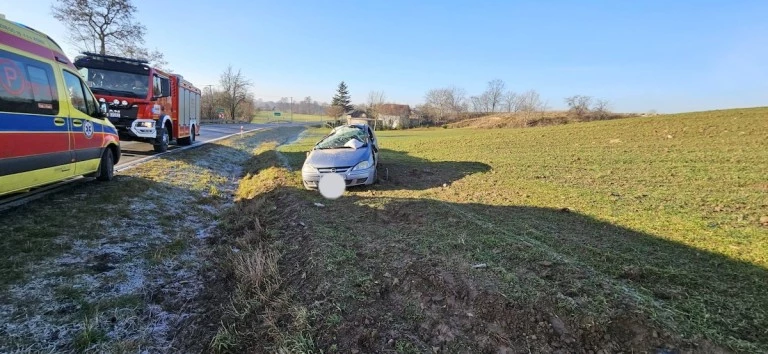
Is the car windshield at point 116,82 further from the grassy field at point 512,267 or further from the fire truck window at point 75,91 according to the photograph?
the grassy field at point 512,267

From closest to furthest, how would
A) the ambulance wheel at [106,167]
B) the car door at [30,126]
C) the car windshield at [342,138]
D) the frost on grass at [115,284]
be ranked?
the frost on grass at [115,284], the car door at [30,126], the ambulance wheel at [106,167], the car windshield at [342,138]

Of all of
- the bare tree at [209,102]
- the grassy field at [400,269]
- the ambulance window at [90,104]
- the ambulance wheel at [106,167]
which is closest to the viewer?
the grassy field at [400,269]

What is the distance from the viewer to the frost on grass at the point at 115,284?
10.4 feet

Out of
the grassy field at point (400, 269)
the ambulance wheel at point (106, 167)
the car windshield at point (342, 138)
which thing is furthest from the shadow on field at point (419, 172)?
the ambulance wheel at point (106, 167)

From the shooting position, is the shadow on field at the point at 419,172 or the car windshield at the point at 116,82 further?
the car windshield at the point at 116,82

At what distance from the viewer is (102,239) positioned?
5133 millimetres

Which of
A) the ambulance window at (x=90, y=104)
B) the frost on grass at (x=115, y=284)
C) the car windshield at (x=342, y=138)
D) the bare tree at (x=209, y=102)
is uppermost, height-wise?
the bare tree at (x=209, y=102)

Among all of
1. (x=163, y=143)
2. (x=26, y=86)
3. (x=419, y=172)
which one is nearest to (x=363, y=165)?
(x=419, y=172)

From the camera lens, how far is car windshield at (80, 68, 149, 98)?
1187cm

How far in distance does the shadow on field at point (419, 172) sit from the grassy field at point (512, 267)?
1.77ft

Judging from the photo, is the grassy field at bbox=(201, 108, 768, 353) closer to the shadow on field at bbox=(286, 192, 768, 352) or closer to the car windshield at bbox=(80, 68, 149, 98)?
the shadow on field at bbox=(286, 192, 768, 352)

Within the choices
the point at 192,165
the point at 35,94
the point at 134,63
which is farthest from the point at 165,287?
the point at 134,63

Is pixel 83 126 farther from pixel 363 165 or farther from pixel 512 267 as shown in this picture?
pixel 512 267

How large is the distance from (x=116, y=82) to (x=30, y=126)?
25.9 ft
